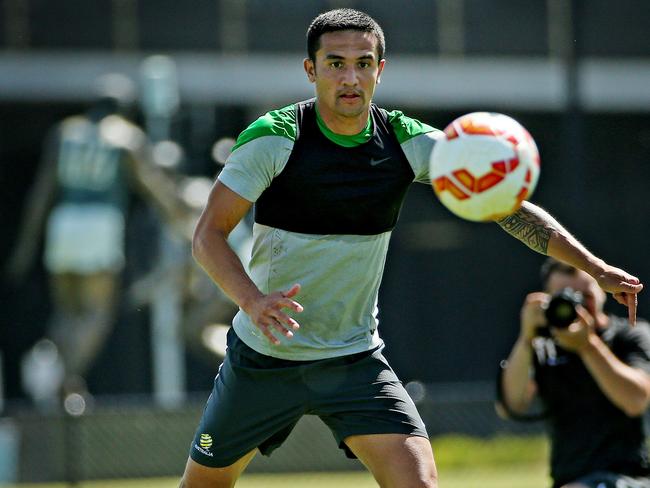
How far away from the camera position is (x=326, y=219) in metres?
5.35

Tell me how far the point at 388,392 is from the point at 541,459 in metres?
6.20

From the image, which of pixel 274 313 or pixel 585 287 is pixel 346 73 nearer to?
pixel 274 313

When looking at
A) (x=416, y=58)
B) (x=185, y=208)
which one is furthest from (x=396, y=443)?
(x=416, y=58)

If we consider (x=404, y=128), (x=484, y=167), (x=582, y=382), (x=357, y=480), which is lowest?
(x=357, y=480)

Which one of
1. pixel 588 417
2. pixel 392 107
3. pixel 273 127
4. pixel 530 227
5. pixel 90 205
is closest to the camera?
pixel 273 127

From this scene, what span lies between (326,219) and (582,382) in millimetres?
1849

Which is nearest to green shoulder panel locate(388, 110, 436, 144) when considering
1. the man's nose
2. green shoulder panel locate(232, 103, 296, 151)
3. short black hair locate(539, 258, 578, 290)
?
the man's nose

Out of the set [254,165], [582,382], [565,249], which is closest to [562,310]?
[582,382]

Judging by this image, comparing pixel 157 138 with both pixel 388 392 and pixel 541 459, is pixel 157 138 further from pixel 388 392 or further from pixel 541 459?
pixel 388 392

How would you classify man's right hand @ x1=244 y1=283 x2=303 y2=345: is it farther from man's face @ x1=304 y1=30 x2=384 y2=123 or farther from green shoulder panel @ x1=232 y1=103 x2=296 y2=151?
man's face @ x1=304 y1=30 x2=384 y2=123

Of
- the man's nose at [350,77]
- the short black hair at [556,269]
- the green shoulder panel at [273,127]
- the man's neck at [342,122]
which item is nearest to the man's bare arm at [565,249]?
the man's neck at [342,122]

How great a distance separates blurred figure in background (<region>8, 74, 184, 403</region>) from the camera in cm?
1215

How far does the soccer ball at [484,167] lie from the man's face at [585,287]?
5.21 ft

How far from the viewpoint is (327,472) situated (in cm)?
1077
